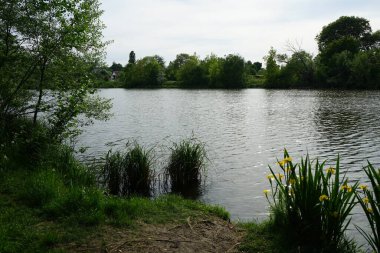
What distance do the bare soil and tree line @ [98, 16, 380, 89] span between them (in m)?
78.5

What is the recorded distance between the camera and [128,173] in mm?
13305

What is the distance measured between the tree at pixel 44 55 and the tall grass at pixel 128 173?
2086mm

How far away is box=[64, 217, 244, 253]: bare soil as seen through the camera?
6.50 metres

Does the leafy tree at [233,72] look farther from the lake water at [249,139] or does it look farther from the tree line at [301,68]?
the lake water at [249,139]

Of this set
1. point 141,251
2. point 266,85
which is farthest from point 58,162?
point 266,85

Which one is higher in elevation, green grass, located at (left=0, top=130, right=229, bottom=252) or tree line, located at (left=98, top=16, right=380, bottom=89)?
tree line, located at (left=98, top=16, right=380, bottom=89)

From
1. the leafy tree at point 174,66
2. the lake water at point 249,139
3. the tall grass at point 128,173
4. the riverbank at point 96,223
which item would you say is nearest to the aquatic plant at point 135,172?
the tall grass at point 128,173

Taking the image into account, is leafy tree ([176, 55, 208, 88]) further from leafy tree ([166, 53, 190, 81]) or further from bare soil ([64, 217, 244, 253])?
bare soil ([64, 217, 244, 253])

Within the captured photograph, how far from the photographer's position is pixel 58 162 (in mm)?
11586

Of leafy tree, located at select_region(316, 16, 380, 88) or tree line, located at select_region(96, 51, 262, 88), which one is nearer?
leafy tree, located at select_region(316, 16, 380, 88)

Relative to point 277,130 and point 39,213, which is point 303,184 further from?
point 277,130

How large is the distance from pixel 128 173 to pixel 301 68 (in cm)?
8613

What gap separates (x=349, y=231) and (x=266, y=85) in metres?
93.8

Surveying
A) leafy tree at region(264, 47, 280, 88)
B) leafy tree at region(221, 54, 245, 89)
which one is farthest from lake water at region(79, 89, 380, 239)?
leafy tree at region(221, 54, 245, 89)
